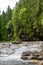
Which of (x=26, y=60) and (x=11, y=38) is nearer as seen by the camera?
(x=26, y=60)

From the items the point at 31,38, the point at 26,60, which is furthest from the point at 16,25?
the point at 26,60

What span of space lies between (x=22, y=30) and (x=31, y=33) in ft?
19.4

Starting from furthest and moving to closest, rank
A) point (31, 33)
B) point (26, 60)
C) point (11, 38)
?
point (11, 38)
point (31, 33)
point (26, 60)

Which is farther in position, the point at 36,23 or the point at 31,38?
the point at 31,38

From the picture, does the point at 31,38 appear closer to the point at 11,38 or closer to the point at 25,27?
the point at 25,27

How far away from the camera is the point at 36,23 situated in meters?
57.0

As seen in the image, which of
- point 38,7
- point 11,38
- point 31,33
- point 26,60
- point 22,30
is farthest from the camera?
point 11,38

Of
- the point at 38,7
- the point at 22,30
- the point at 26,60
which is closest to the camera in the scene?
the point at 26,60

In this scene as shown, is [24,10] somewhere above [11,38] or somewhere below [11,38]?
above

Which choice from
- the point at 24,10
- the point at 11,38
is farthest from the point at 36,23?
the point at 11,38

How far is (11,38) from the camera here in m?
79.9

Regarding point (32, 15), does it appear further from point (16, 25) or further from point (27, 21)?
point (16, 25)

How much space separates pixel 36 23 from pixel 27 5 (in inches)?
303

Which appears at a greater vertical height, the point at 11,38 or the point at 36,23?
Answer: the point at 36,23
